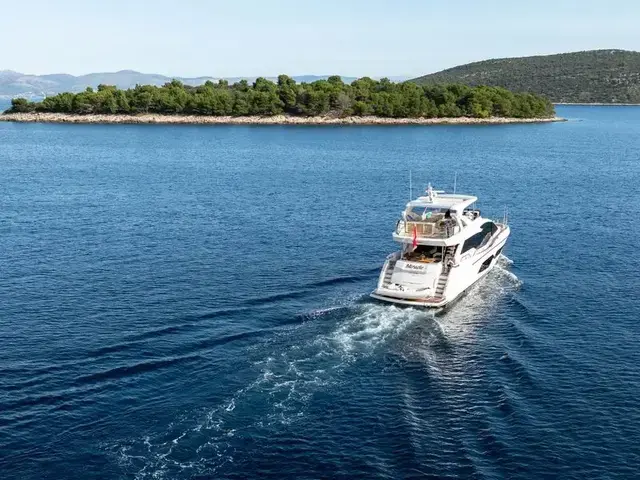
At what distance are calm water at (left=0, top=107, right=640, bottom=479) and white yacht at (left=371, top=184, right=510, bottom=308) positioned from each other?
1.40 m

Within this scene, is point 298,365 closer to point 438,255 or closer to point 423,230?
point 438,255

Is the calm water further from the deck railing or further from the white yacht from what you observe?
the deck railing

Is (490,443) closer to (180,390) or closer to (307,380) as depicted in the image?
(307,380)

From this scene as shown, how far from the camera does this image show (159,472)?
27609mm

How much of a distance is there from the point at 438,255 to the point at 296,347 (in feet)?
51.9

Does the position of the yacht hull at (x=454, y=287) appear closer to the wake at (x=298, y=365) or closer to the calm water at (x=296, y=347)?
the wake at (x=298, y=365)

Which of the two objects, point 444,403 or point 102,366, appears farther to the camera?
point 102,366

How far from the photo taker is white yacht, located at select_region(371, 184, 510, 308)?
4625 cm

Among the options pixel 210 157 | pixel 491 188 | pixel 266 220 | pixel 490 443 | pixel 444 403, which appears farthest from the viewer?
Result: pixel 210 157

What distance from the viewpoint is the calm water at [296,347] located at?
29359 millimetres

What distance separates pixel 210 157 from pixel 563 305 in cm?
9237

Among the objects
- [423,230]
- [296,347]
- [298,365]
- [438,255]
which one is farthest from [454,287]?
[298,365]

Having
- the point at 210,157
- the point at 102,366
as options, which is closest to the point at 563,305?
the point at 102,366

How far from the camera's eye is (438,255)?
164ft
